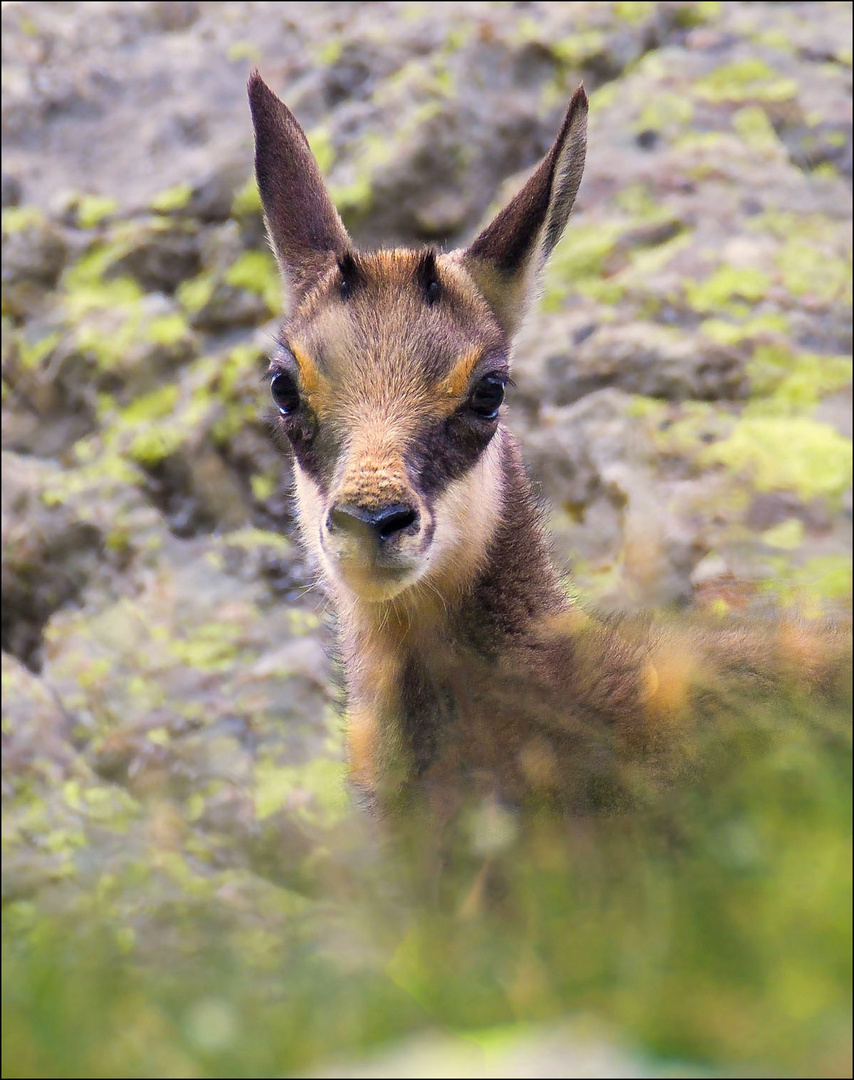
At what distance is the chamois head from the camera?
3.71 m

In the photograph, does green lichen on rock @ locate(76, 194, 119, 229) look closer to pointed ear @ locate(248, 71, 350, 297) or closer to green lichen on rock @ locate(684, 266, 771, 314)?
pointed ear @ locate(248, 71, 350, 297)

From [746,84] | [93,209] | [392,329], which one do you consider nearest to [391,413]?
[392,329]

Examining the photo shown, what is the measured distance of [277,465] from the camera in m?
7.14

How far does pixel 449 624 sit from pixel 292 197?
6.37ft

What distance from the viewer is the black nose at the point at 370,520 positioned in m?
3.57

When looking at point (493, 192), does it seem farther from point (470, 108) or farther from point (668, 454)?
point (668, 454)

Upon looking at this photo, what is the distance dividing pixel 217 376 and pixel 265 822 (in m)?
2.86

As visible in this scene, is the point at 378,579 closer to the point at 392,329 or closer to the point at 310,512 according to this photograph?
the point at 310,512

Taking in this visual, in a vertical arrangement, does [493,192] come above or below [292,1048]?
above

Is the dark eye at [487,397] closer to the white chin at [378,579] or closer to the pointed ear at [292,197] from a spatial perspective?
the white chin at [378,579]

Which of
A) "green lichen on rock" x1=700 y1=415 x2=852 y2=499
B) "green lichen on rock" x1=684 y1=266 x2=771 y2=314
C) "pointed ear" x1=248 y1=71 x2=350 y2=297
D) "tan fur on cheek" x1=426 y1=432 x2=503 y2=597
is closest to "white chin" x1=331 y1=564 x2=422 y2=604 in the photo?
"tan fur on cheek" x1=426 y1=432 x2=503 y2=597

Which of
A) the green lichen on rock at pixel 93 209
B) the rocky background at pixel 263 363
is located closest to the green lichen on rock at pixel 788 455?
the rocky background at pixel 263 363

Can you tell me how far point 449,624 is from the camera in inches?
161

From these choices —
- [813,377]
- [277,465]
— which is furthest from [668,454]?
[277,465]
